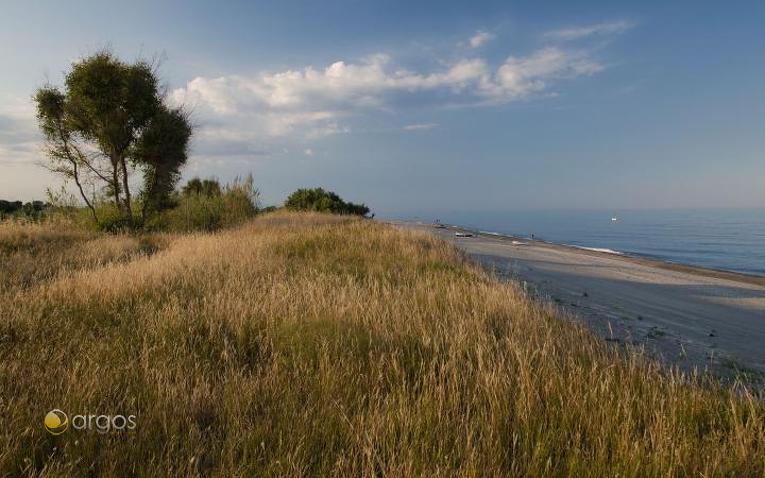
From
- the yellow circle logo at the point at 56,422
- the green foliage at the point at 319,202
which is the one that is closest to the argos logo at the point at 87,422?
the yellow circle logo at the point at 56,422

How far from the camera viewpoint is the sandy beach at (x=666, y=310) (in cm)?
602

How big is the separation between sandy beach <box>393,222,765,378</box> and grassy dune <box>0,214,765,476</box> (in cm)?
143

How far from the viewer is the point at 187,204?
69.5 feet

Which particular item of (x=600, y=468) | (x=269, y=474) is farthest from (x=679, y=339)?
(x=269, y=474)

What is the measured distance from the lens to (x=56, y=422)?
2604mm

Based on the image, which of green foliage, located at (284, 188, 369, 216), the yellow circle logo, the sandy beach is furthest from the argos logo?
green foliage, located at (284, 188, 369, 216)

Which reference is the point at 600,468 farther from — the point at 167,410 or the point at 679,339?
the point at 679,339

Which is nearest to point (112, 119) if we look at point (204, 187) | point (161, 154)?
point (161, 154)

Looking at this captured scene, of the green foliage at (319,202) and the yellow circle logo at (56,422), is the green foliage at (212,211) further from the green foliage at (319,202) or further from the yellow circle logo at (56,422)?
the yellow circle logo at (56,422)

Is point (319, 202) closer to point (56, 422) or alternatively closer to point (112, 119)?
point (112, 119)

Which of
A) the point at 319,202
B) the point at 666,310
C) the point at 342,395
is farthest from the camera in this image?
the point at 319,202

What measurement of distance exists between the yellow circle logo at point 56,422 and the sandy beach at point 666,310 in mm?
4676

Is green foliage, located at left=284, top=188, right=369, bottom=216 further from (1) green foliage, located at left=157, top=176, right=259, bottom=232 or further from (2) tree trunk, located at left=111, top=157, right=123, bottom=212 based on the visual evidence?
(2) tree trunk, located at left=111, top=157, right=123, bottom=212

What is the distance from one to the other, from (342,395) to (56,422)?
1.76 metres
